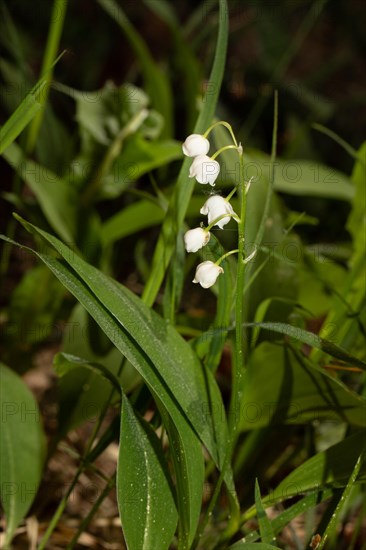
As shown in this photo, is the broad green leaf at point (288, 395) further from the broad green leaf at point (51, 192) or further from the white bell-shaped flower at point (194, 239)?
the broad green leaf at point (51, 192)

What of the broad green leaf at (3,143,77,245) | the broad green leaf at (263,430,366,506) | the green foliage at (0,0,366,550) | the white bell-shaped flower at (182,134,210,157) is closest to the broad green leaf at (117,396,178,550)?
the green foliage at (0,0,366,550)

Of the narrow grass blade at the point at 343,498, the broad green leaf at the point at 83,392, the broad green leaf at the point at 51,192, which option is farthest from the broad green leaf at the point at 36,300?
the narrow grass blade at the point at 343,498

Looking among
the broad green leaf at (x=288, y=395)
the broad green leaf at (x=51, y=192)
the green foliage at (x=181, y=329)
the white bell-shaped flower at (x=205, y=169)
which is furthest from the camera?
the broad green leaf at (x=51, y=192)

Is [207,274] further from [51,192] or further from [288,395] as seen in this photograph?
[51,192]

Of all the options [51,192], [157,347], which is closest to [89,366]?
[157,347]

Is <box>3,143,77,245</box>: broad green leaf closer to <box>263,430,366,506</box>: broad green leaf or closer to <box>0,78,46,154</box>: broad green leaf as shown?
<box>0,78,46,154</box>: broad green leaf

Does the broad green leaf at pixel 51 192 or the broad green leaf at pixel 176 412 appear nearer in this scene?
the broad green leaf at pixel 176 412
